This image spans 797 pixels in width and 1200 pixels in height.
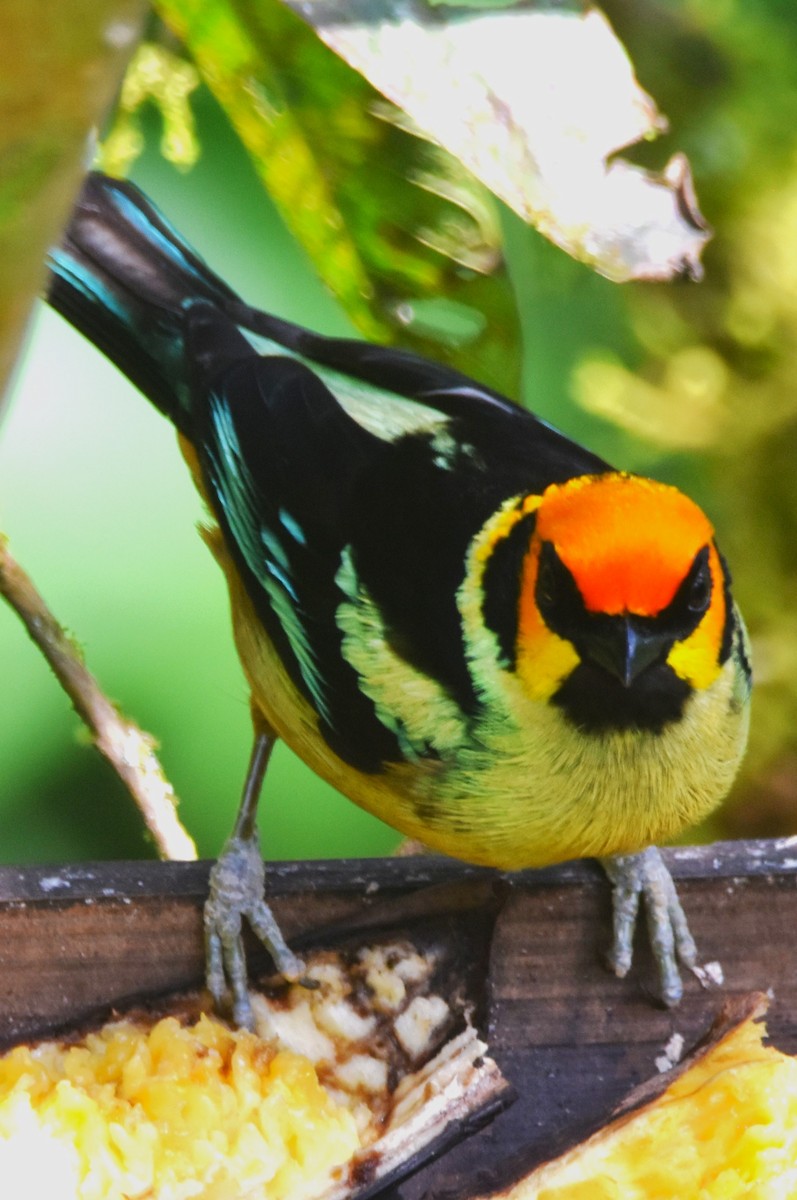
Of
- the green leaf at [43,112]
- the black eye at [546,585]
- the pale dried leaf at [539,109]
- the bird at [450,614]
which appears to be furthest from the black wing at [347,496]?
the green leaf at [43,112]

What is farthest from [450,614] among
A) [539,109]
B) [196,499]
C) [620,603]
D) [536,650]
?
[196,499]

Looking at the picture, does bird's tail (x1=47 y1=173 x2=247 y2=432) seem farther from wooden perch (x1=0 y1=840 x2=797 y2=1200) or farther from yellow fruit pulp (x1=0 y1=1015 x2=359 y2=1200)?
yellow fruit pulp (x1=0 y1=1015 x2=359 y2=1200)

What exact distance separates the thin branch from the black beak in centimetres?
60

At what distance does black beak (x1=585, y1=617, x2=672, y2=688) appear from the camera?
1192 millimetres

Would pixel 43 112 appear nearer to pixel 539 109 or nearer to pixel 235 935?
pixel 539 109

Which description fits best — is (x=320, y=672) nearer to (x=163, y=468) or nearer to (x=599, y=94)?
(x=599, y=94)

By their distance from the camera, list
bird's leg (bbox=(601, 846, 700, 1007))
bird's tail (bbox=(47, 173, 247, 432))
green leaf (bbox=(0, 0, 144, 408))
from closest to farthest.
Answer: green leaf (bbox=(0, 0, 144, 408)) → bird's leg (bbox=(601, 846, 700, 1007)) → bird's tail (bbox=(47, 173, 247, 432))

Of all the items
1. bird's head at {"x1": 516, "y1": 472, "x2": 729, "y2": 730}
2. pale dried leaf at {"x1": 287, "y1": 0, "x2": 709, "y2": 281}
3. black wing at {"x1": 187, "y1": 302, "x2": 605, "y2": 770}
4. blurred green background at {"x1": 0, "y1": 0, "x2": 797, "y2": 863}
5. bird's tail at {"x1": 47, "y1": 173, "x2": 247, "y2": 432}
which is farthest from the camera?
blurred green background at {"x1": 0, "y1": 0, "x2": 797, "y2": 863}

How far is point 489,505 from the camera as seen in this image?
145 cm

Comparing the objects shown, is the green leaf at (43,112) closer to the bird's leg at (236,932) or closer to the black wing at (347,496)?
the bird's leg at (236,932)

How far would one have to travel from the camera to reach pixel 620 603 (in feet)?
3.90

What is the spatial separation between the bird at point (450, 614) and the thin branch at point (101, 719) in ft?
0.33

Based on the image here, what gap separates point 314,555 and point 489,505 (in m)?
0.19

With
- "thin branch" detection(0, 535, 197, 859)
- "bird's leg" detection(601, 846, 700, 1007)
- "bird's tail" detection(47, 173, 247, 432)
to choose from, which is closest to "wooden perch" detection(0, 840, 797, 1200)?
"bird's leg" detection(601, 846, 700, 1007)
